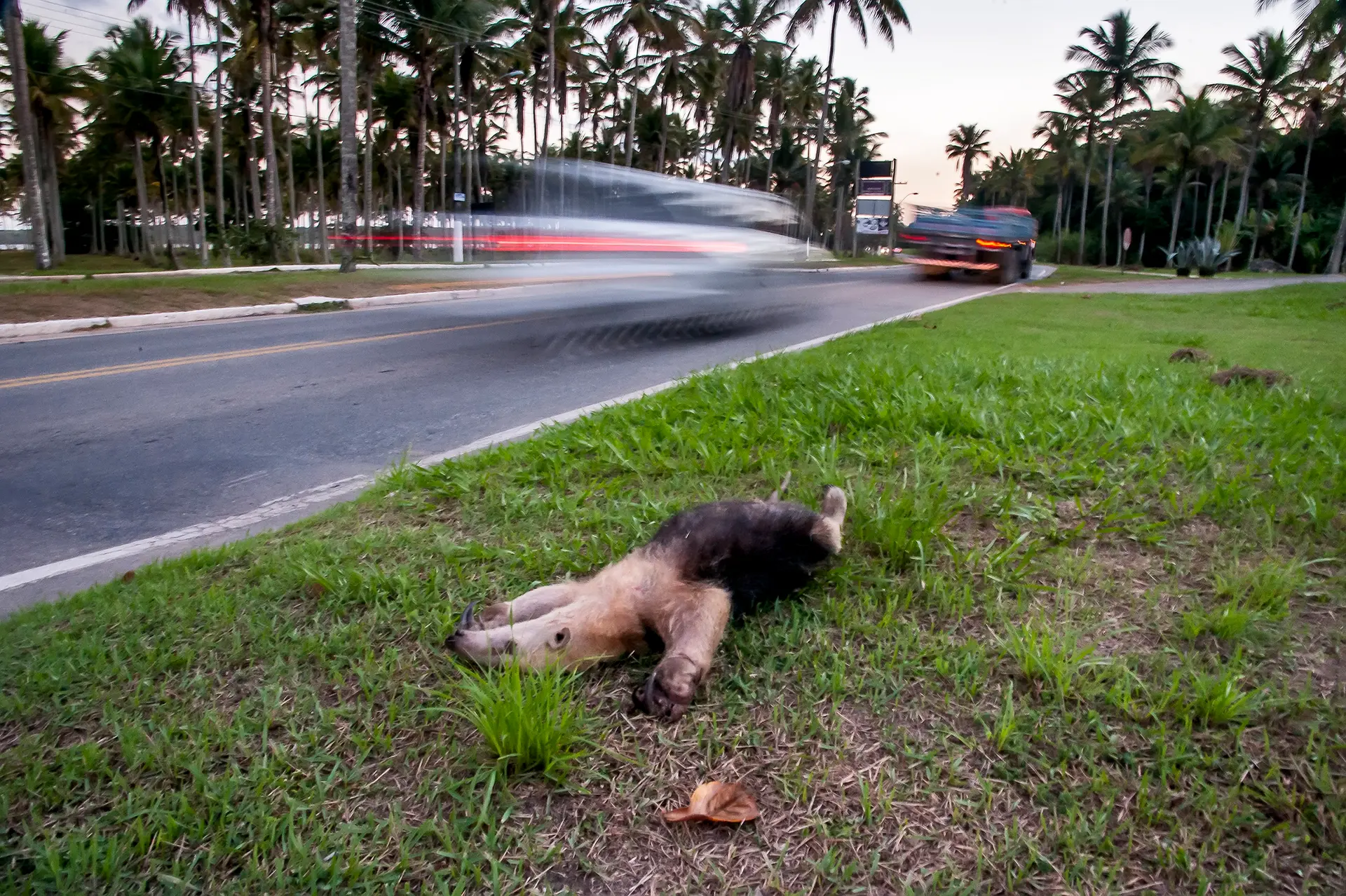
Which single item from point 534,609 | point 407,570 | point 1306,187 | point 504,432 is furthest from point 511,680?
point 1306,187

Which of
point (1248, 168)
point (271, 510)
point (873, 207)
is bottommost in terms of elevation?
point (271, 510)

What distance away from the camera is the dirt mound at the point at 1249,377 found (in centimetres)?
529

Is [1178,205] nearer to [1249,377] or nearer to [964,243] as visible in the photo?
[964,243]

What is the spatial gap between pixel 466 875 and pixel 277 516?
2844mm

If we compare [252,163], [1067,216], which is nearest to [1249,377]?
[252,163]

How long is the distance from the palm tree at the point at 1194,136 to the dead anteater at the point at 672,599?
5448 centimetres

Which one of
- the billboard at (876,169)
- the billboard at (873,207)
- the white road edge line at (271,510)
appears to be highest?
the billboard at (876,169)

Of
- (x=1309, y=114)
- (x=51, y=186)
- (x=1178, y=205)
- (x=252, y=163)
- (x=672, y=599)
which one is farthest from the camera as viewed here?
(x=1178, y=205)

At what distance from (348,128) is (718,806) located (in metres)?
21.1

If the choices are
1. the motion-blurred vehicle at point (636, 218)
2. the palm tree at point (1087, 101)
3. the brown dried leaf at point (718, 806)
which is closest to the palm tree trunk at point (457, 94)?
the motion-blurred vehicle at point (636, 218)

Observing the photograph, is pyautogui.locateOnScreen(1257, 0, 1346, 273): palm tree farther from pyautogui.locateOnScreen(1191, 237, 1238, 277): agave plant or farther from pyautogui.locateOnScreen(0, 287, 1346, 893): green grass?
pyautogui.locateOnScreen(0, 287, 1346, 893): green grass

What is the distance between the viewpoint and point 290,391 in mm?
7090

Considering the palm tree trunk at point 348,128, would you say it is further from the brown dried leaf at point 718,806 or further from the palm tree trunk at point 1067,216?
the palm tree trunk at point 1067,216

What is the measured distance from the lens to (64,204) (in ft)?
202
